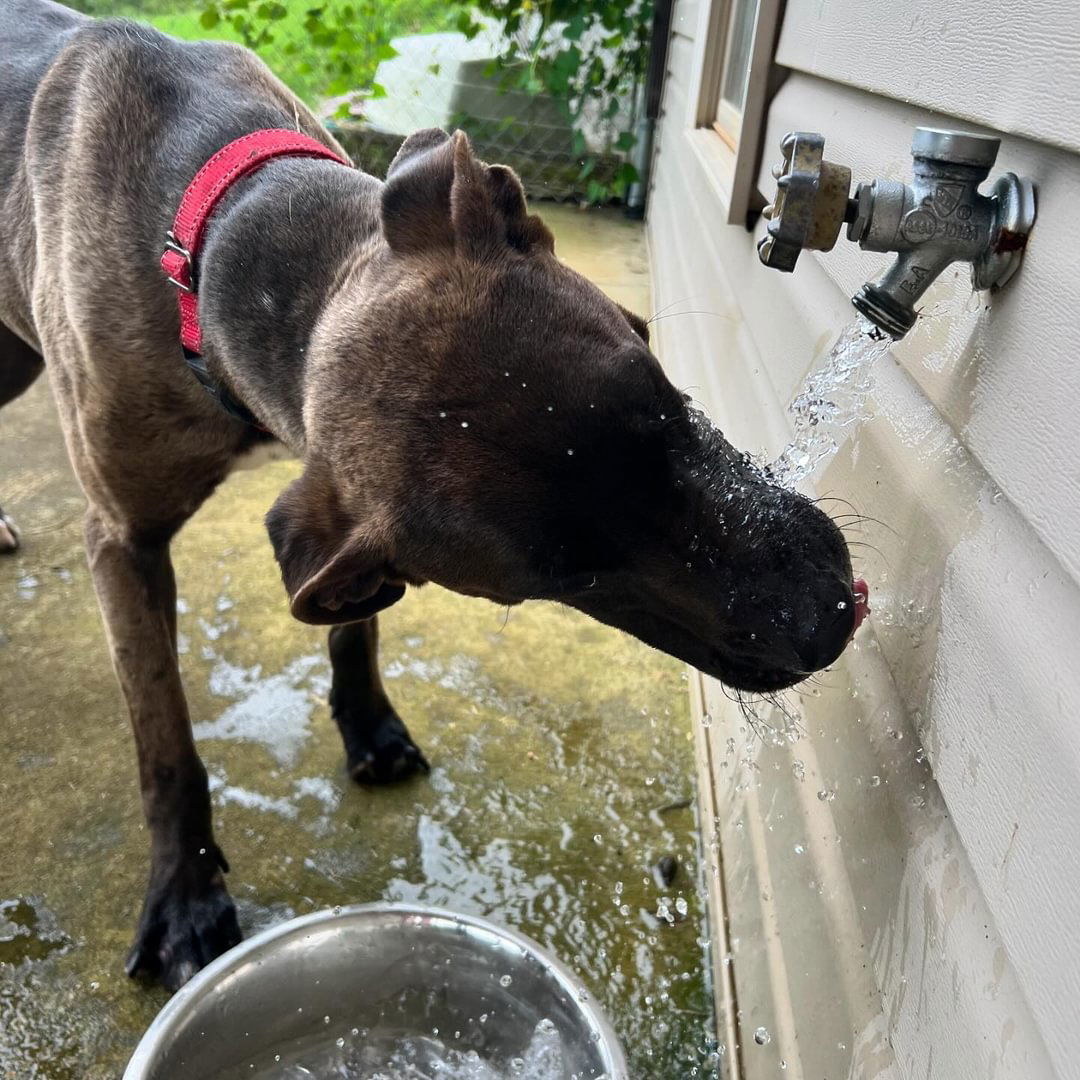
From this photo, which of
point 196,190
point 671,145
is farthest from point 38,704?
point 671,145

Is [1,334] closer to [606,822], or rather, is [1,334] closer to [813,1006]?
[606,822]

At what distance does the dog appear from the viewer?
1.53 metres

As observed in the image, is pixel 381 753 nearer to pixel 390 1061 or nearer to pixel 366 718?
pixel 366 718

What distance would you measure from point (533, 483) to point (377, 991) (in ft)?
3.73

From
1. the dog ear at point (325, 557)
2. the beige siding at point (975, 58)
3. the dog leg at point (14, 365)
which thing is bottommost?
the dog leg at point (14, 365)

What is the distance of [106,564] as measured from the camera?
7.69 ft

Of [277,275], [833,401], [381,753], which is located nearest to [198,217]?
[277,275]

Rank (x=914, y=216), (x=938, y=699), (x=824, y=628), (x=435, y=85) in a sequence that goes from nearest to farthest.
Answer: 1. (x=914, y=216)
2. (x=938, y=699)
3. (x=824, y=628)
4. (x=435, y=85)

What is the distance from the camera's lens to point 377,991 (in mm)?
2014

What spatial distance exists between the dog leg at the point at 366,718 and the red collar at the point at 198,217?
88 centimetres

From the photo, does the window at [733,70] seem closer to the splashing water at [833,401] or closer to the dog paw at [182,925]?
the splashing water at [833,401]

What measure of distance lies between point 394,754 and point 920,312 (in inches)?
71.6

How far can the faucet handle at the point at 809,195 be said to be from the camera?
1.26m

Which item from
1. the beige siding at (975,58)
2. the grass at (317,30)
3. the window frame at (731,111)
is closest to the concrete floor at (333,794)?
the window frame at (731,111)
